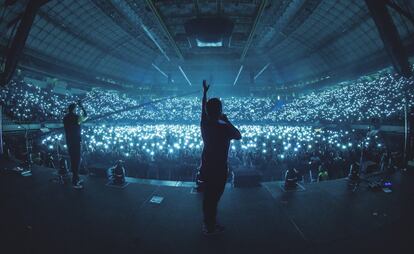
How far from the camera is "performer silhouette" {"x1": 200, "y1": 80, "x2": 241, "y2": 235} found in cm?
272

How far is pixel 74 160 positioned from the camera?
14.3 feet

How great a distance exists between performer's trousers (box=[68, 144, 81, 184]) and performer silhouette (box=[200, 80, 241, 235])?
9.69ft

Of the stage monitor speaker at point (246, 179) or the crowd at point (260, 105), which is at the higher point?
the crowd at point (260, 105)

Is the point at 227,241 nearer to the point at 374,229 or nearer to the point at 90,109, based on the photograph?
the point at 374,229

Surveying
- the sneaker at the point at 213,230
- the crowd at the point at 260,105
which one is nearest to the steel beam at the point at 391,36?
the sneaker at the point at 213,230

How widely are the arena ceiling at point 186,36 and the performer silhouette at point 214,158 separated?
25.3 feet

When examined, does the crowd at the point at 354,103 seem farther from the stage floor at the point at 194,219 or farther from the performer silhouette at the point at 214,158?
the performer silhouette at the point at 214,158

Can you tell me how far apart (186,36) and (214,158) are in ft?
37.7

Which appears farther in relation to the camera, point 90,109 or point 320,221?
point 90,109

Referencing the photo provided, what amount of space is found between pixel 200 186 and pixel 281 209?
4.84 feet

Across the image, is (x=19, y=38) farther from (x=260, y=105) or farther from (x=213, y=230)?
(x=260, y=105)

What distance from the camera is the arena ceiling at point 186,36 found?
11.2 m

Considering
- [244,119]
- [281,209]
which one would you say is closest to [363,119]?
[244,119]

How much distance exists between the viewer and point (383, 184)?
4.16 meters
